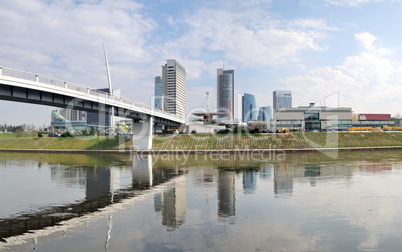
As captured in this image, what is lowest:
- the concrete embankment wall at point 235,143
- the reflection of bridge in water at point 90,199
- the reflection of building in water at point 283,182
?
the reflection of bridge in water at point 90,199

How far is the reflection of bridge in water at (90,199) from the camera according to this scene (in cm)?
1795

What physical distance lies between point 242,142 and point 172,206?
60.9 meters

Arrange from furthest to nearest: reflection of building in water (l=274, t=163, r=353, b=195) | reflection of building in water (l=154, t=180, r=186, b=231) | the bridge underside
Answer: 1. the bridge underside
2. reflection of building in water (l=274, t=163, r=353, b=195)
3. reflection of building in water (l=154, t=180, r=186, b=231)

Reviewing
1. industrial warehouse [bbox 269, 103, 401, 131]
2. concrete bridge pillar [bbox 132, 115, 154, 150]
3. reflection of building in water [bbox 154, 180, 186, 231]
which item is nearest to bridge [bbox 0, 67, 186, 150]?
concrete bridge pillar [bbox 132, 115, 154, 150]

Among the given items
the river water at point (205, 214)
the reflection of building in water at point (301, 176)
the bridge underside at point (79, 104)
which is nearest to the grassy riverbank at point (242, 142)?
the bridge underside at point (79, 104)

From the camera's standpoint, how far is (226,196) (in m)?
25.3

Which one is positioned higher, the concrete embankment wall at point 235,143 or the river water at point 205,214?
the concrete embankment wall at point 235,143

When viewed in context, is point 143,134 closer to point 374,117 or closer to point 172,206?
point 172,206

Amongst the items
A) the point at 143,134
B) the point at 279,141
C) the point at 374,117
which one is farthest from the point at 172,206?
the point at 374,117

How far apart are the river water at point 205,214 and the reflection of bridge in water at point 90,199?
7 centimetres

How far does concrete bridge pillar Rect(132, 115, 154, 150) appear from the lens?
78.6m

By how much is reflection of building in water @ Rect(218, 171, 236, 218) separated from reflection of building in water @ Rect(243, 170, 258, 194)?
1306 mm

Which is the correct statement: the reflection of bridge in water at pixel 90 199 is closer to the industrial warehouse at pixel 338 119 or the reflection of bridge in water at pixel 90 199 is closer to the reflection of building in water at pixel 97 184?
the reflection of building in water at pixel 97 184

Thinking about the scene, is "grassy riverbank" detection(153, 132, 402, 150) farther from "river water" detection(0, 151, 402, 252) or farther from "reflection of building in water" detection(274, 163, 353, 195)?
"river water" detection(0, 151, 402, 252)
